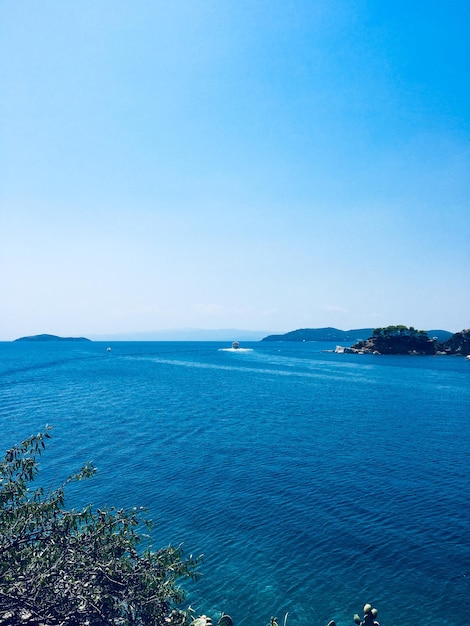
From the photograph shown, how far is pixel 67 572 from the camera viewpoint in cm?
1452

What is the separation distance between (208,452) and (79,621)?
135 ft

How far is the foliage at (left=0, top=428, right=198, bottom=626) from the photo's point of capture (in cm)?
1338

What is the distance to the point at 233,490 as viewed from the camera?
4119 cm

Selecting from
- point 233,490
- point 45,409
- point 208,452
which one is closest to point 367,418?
point 208,452

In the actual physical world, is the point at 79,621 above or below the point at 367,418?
above

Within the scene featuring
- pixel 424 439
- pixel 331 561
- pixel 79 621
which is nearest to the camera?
pixel 79 621

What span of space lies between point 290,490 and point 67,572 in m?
31.1

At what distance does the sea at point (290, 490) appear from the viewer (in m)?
25.9

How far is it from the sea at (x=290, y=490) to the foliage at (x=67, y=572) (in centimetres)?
1105

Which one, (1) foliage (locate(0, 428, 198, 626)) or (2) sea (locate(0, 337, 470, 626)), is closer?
(1) foliage (locate(0, 428, 198, 626))

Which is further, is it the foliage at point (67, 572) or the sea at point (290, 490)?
the sea at point (290, 490)

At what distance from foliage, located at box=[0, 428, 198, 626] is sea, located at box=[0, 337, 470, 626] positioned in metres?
11.0

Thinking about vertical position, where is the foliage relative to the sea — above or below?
above

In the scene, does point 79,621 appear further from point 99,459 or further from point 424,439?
point 424,439
